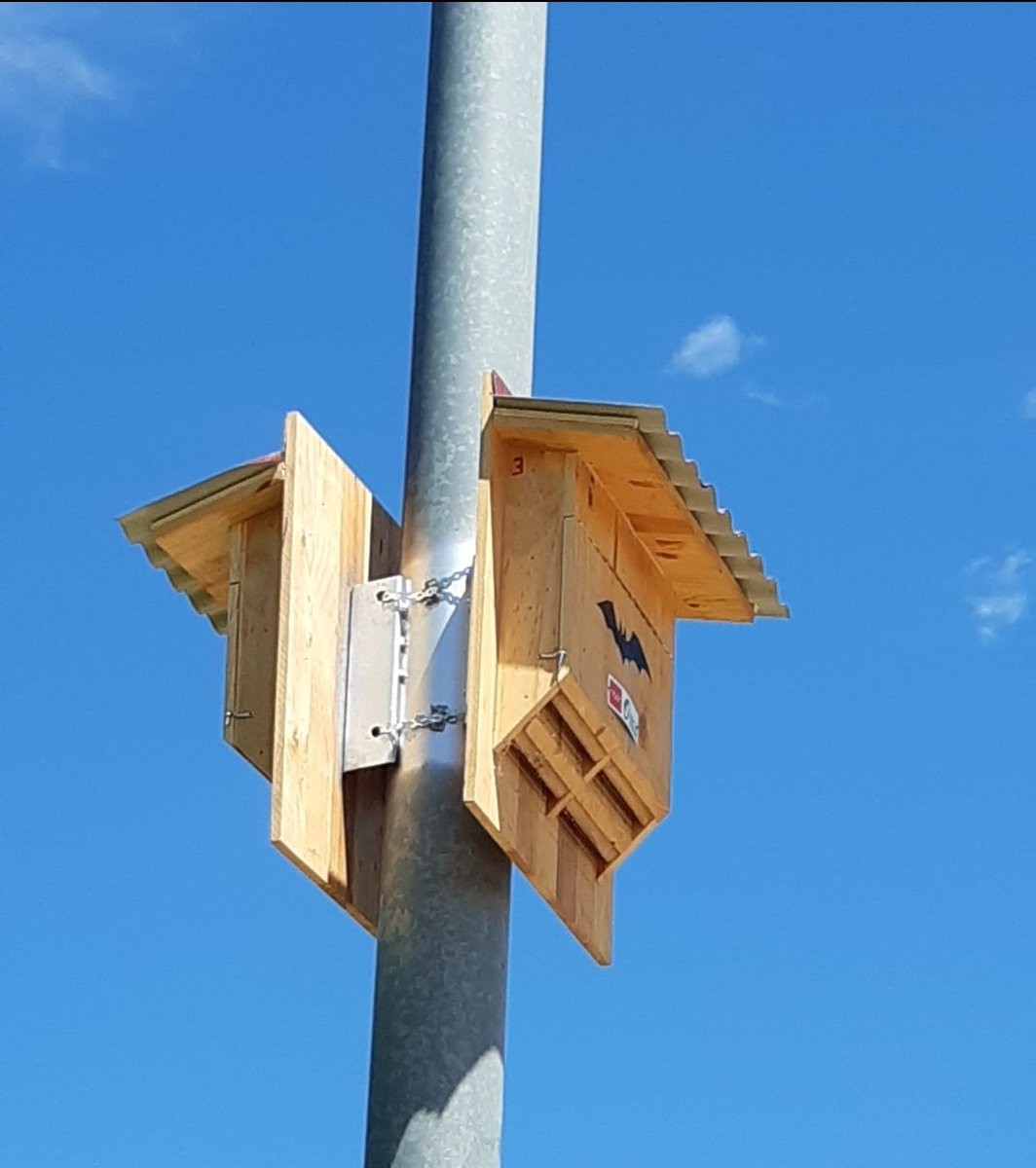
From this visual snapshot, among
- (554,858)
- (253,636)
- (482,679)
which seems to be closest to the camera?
(482,679)

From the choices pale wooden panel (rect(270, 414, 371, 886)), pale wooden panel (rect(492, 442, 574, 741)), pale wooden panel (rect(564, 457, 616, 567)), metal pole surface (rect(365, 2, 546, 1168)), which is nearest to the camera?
metal pole surface (rect(365, 2, 546, 1168))

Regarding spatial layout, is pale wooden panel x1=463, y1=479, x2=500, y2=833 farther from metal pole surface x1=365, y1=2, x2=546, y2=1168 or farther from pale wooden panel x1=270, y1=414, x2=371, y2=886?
pale wooden panel x1=270, y1=414, x2=371, y2=886

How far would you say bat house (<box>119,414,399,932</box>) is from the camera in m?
6.88

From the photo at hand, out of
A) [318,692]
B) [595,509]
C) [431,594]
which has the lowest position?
[318,692]

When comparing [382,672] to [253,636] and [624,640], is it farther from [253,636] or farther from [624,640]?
Result: [624,640]

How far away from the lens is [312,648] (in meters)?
7.02

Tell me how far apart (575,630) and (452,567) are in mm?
364

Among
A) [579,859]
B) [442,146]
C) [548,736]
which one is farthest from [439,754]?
[442,146]

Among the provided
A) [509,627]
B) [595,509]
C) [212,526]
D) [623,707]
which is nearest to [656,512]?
[595,509]

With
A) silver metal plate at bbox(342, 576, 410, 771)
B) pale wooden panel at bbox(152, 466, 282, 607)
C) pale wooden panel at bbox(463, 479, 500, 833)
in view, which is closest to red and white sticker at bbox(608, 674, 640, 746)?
pale wooden panel at bbox(463, 479, 500, 833)

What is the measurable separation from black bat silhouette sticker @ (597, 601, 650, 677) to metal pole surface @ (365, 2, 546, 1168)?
517 millimetres

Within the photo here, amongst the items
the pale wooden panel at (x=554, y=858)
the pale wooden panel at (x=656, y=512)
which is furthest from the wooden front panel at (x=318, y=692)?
the pale wooden panel at (x=656, y=512)

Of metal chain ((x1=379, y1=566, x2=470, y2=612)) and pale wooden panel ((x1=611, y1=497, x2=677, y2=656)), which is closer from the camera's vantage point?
metal chain ((x1=379, y1=566, x2=470, y2=612))

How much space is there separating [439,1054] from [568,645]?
3.74 ft
